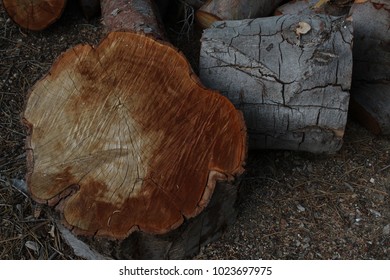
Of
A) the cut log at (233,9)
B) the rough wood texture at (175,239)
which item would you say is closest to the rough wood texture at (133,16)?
the cut log at (233,9)

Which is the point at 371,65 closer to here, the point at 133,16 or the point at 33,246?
the point at 133,16

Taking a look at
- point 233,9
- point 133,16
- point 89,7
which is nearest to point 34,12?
point 89,7

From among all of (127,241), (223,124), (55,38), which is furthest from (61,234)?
(55,38)

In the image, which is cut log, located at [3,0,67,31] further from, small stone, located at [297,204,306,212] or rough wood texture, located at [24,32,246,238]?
small stone, located at [297,204,306,212]

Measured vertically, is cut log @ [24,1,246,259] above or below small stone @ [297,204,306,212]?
above

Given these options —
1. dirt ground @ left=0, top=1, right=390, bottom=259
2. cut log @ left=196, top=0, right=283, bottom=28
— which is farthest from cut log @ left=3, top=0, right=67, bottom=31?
cut log @ left=196, top=0, right=283, bottom=28
